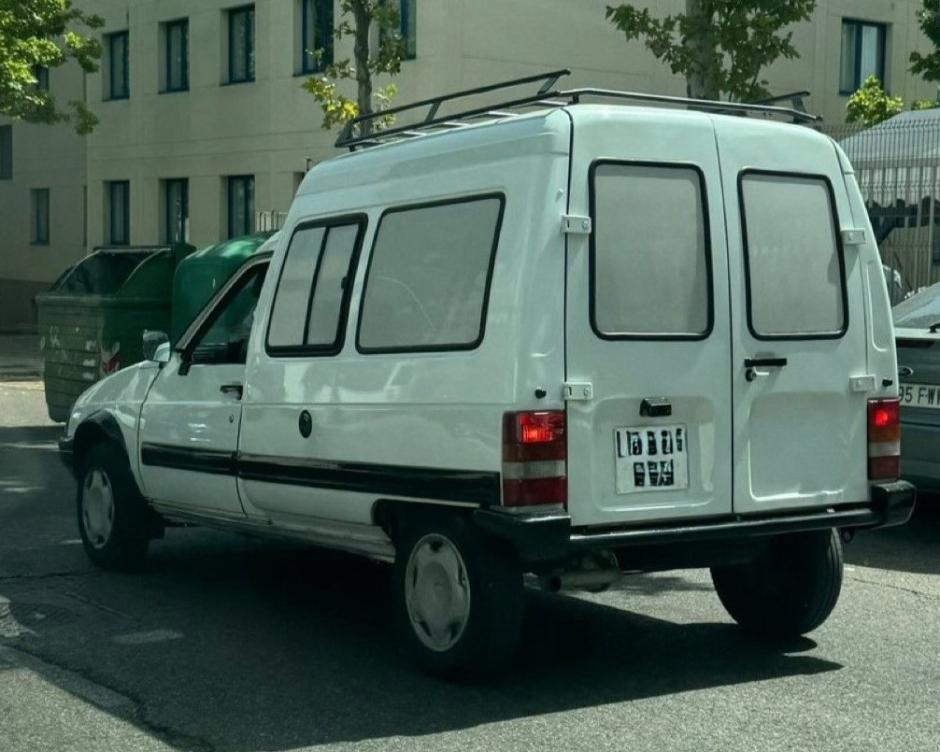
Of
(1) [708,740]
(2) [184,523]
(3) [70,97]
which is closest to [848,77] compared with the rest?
(3) [70,97]

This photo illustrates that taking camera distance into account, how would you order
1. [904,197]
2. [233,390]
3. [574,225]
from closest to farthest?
[574,225] → [233,390] → [904,197]

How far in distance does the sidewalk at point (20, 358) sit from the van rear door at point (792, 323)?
20337 millimetres

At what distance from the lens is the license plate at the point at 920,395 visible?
10.3 meters

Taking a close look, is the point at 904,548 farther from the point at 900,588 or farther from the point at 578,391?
the point at 578,391

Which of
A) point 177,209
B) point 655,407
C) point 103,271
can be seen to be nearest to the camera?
point 655,407

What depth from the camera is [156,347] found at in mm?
9219

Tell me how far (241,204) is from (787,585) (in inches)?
1045

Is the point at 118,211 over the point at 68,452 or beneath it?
over

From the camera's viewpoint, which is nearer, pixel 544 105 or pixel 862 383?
pixel 544 105

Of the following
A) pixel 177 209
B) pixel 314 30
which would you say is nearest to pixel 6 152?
pixel 177 209

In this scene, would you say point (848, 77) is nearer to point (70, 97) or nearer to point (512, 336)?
point (70, 97)

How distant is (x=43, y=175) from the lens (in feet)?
137

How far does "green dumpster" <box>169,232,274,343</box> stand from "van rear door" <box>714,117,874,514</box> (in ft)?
28.6

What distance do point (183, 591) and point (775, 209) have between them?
3.60 metres
